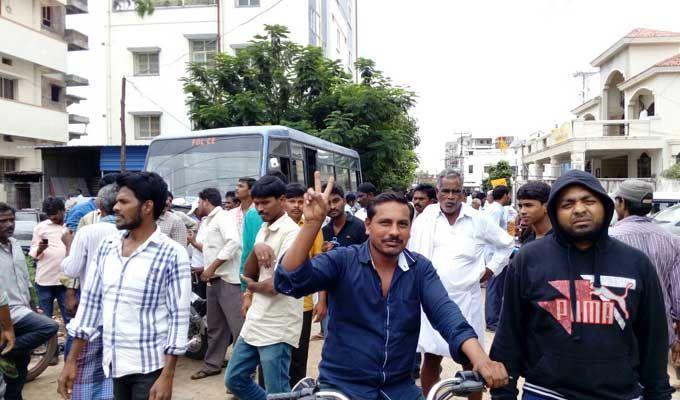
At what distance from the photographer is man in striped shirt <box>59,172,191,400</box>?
3.04m

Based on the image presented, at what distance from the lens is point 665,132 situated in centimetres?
2517

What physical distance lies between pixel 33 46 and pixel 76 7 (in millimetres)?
4050

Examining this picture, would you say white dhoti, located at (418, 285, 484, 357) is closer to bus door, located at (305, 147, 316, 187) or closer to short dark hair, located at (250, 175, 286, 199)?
short dark hair, located at (250, 175, 286, 199)

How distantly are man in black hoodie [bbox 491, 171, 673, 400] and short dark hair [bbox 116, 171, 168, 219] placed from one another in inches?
74.3

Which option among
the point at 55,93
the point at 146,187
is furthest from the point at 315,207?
the point at 55,93

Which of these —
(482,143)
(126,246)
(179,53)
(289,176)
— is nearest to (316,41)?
(179,53)

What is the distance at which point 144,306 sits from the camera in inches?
120

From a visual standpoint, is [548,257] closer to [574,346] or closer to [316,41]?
[574,346]

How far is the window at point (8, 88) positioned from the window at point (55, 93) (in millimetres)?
2659

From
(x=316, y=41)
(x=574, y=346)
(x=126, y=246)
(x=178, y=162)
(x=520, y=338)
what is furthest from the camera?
(x=316, y=41)

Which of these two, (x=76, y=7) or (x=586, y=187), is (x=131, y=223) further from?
(x=76, y=7)

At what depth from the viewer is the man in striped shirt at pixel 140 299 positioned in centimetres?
304

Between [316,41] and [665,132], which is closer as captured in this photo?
[665,132]

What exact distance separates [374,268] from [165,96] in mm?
27975
